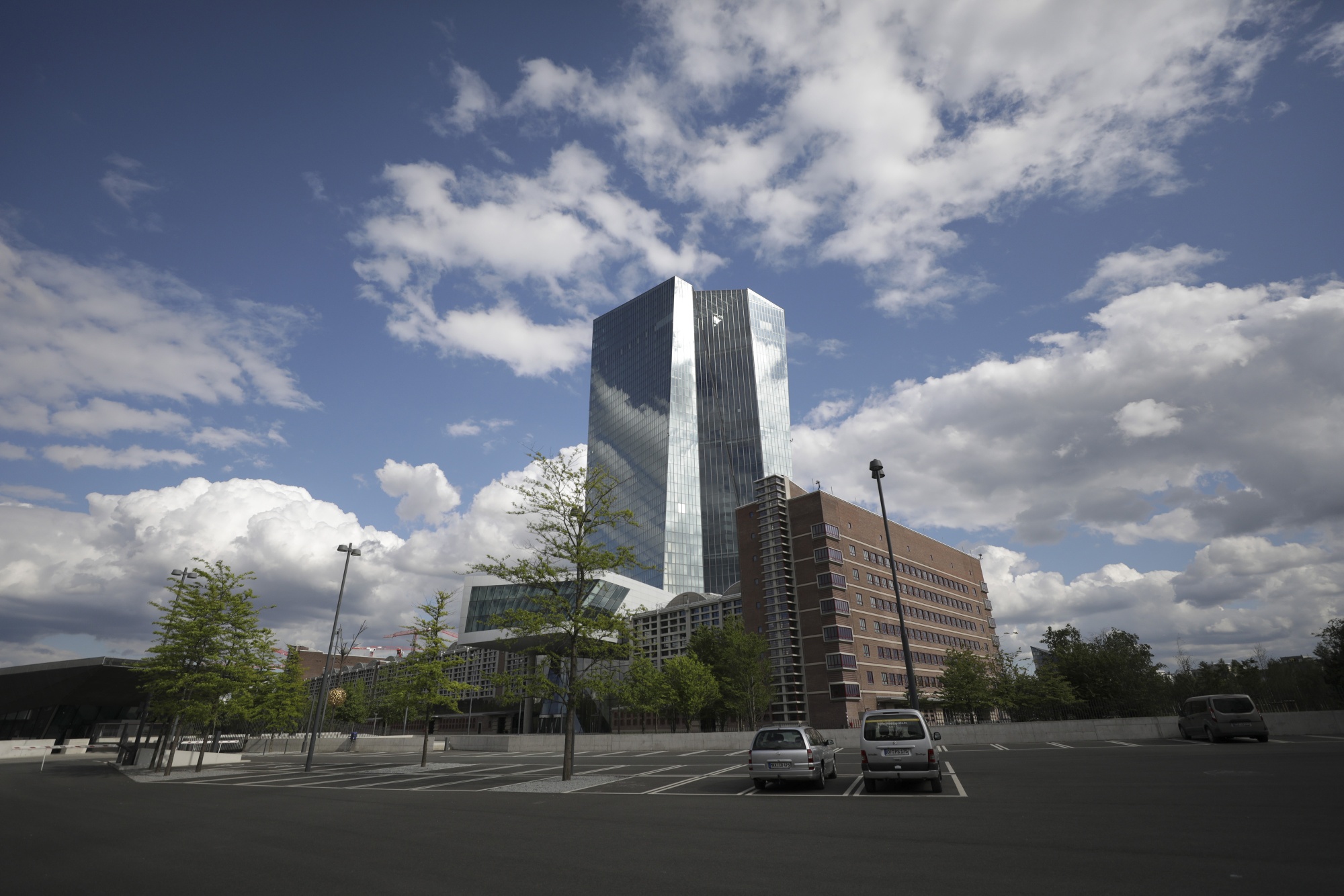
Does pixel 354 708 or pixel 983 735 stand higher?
pixel 354 708

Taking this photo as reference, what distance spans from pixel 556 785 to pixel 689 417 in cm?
11953

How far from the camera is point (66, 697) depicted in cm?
5444

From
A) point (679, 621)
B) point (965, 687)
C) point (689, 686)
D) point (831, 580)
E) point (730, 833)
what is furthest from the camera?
point (679, 621)

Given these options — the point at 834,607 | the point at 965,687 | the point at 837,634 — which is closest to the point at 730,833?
the point at 965,687

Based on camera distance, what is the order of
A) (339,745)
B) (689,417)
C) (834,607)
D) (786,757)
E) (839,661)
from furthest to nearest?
(689,417) < (834,607) < (839,661) < (339,745) < (786,757)

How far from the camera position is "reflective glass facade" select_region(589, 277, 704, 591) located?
12706cm

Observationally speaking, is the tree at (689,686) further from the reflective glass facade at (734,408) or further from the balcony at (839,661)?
the reflective glass facade at (734,408)

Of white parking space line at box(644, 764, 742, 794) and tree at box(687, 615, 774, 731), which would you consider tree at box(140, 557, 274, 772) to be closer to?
white parking space line at box(644, 764, 742, 794)

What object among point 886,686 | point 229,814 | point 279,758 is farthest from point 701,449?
point 229,814

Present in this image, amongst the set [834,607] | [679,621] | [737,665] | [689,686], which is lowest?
[689,686]

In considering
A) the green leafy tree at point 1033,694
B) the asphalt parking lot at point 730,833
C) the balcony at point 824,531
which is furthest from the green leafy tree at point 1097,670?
the asphalt parking lot at point 730,833

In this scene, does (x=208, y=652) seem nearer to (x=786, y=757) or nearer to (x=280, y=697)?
(x=280, y=697)

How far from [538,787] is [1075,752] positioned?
21.0 meters

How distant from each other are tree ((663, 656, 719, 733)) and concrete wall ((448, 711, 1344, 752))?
8.47 metres
